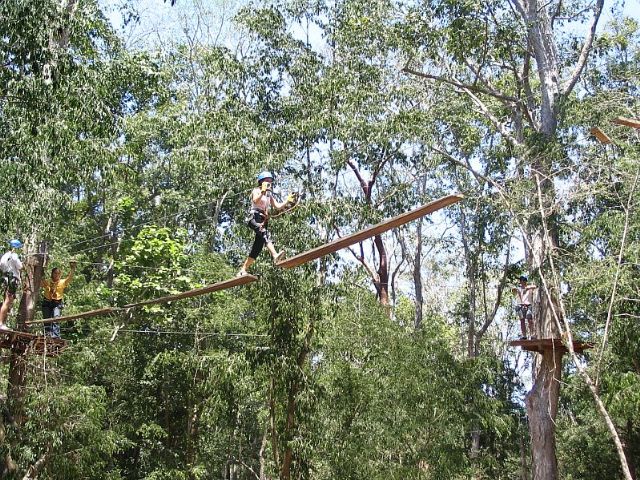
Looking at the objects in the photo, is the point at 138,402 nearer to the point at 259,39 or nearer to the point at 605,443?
the point at 259,39

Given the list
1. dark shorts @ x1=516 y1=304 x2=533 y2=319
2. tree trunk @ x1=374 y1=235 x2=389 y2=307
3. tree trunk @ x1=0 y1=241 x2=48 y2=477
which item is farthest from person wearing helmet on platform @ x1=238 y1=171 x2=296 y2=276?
tree trunk @ x1=374 y1=235 x2=389 y2=307

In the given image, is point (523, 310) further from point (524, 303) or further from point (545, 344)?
point (545, 344)

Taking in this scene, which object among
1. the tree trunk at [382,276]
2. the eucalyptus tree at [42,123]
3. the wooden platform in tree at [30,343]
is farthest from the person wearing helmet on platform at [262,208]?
the tree trunk at [382,276]

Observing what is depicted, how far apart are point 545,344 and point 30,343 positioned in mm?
5727

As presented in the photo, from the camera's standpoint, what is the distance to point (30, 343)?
8.14 metres

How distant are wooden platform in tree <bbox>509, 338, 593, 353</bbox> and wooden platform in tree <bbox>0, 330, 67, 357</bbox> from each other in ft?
16.8

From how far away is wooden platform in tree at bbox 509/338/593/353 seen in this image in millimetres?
8863

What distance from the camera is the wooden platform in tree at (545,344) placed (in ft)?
29.1

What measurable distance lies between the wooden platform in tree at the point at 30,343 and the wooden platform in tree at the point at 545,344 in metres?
5.11

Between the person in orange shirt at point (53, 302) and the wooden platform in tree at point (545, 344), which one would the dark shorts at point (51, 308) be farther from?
the wooden platform in tree at point (545, 344)

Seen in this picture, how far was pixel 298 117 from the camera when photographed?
1215 cm

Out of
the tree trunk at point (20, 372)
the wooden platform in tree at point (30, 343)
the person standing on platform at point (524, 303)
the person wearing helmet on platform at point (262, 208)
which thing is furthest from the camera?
the person standing on platform at point (524, 303)

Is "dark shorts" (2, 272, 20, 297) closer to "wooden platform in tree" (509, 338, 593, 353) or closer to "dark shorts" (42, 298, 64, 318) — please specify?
"dark shorts" (42, 298, 64, 318)

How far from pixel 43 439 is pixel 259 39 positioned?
7.00 m
